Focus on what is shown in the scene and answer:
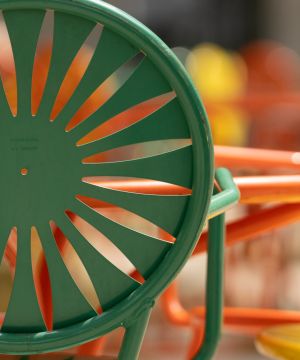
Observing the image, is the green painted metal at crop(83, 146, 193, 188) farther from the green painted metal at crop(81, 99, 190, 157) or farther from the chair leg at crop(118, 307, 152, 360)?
the chair leg at crop(118, 307, 152, 360)

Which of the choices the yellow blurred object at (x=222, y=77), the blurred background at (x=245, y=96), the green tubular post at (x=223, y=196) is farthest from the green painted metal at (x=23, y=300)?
the yellow blurred object at (x=222, y=77)

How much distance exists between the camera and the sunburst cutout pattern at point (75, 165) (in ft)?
3.85

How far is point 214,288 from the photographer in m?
1.39

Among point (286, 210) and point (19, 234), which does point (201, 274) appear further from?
point (19, 234)

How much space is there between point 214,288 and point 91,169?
329mm

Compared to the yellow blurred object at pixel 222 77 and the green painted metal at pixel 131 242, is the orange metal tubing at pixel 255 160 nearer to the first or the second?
the green painted metal at pixel 131 242

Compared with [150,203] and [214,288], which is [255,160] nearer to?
[214,288]

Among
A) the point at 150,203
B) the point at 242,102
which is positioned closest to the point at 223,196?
the point at 150,203

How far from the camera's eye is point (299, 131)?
654 cm

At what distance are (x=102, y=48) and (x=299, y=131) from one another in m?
5.49

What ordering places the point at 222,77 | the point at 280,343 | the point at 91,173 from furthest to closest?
1. the point at 222,77
2. the point at 280,343
3. the point at 91,173

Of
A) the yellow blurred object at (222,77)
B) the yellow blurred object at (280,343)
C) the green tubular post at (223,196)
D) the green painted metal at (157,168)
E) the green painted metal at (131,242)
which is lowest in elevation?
the yellow blurred object at (280,343)

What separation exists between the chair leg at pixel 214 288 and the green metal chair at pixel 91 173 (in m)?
0.17

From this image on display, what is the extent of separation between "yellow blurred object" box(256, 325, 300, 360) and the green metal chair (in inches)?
15.8
